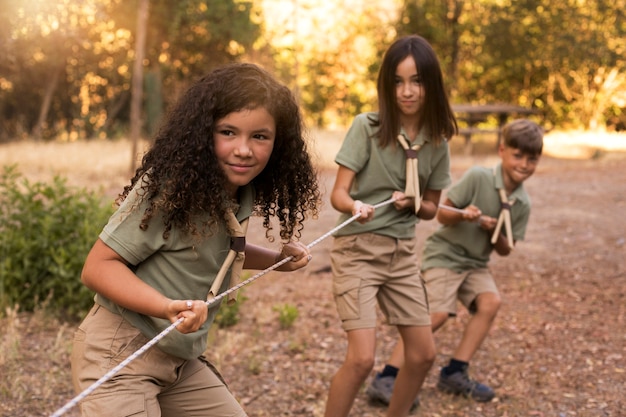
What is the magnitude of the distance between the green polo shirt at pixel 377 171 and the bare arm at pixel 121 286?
4.62 ft

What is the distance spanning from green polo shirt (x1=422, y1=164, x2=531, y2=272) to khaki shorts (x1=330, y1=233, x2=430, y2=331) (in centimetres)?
78

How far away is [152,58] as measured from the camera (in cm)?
1584

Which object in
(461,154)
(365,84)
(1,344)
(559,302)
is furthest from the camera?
(365,84)

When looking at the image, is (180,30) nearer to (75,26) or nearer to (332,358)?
(75,26)

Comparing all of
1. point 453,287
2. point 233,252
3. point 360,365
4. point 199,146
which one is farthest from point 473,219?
point 199,146

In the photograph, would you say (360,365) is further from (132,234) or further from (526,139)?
(526,139)

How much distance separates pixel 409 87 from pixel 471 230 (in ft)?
3.69

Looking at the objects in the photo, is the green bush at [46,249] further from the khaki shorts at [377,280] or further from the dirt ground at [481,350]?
the khaki shorts at [377,280]

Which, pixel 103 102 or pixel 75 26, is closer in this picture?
pixel 75 26

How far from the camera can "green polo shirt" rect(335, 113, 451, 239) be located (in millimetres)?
3262

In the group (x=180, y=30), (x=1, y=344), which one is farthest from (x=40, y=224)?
(x=180, y=30)

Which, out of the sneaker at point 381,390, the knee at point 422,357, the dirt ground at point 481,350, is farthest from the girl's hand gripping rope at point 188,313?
the sneaker at point 381,390

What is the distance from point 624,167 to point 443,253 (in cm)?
911

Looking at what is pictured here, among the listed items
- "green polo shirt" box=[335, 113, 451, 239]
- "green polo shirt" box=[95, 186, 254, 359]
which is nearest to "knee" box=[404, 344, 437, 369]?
"green polo shirt" box=[335, 113, 451, 239]
